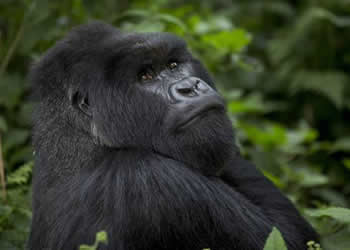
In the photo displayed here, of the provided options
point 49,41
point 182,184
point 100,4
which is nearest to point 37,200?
point 182,184

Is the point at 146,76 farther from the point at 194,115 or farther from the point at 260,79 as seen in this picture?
the point at 260,79

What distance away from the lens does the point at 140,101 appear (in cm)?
342

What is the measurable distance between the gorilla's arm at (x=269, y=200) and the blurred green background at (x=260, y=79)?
193 mm

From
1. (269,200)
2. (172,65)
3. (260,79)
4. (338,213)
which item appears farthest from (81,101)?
(260,79)

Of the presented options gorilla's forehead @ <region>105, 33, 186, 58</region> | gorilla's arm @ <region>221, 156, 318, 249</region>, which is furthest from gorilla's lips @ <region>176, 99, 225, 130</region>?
gorilla's arm @ <region>221, 156, 318, 249</region>

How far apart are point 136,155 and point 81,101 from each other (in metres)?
0.55

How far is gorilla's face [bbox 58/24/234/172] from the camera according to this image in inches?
131

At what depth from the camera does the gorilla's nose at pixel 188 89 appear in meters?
3.37

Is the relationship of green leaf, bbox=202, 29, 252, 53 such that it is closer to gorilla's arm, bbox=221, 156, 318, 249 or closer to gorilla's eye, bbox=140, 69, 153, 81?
gorilla's arm, bbox=221, 156, 318, 249

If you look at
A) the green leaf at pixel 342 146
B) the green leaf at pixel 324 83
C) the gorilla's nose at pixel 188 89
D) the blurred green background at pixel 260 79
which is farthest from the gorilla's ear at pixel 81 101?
the green leaf at pixel 324 83

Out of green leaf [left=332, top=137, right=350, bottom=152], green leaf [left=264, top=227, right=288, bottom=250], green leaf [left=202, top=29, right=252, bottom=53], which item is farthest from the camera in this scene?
green leaf [left=332, top=137, right=350, bottom=152]

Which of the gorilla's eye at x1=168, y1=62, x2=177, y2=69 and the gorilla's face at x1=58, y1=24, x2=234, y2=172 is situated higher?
the gorilla's eye at x1=168, y1=62, x2=177, y2=69

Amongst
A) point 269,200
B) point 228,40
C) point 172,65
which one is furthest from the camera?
point 228,40

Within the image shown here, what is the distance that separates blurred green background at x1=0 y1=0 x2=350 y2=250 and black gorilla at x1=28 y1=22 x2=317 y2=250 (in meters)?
0.61
